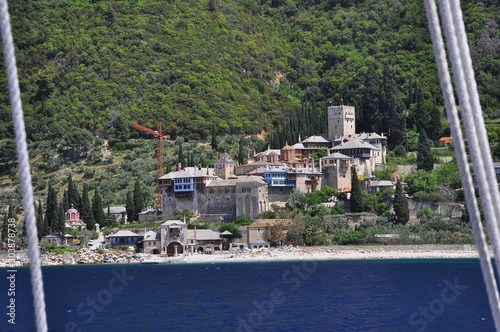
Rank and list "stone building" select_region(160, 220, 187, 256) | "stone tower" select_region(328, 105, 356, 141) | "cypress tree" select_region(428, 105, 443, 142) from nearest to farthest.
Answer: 1. "stone building" select_region(160, 220, 187, 256)
2. "cypress tree" select_region(428, 105, 443, 142)
3. "stone tower" select_region(328, 105, 356, 141)

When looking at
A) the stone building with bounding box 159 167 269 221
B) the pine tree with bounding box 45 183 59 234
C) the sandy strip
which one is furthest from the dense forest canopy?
the pine tree with bounding box 45 183 59 234

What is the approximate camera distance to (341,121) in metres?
89.9

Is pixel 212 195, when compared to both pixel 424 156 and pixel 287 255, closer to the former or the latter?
pixel 287 255

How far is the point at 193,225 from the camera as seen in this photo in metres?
76.2

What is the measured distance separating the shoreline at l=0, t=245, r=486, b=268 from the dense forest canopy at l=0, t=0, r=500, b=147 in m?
20.0

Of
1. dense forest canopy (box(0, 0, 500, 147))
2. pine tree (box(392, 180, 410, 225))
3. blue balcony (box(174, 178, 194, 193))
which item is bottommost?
pine tree (box(392, 180, 410, 225))

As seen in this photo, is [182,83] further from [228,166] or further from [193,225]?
[193,225]

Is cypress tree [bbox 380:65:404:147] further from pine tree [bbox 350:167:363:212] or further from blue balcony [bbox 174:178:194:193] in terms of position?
blue balcony [bbox 174:178:194:193]

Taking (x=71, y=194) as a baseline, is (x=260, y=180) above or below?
below

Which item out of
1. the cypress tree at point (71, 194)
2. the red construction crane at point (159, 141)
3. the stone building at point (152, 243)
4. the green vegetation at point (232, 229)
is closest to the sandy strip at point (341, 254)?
the green vegetation at point (232, 229)
